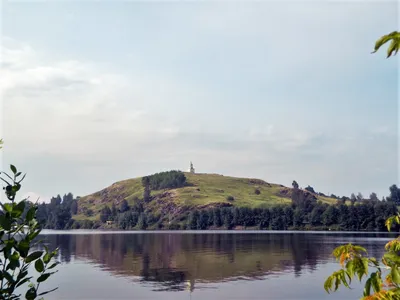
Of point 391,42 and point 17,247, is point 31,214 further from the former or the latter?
point 391,42

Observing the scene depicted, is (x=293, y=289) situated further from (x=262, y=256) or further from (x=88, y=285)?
(x=262, y=256)

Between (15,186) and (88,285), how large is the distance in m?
64.2

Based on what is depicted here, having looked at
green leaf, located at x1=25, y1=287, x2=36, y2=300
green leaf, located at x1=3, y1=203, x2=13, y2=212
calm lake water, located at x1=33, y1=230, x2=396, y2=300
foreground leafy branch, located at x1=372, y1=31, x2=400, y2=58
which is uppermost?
foreground leafy branch, located at x1=372, y1=31, x2=400, y2=58

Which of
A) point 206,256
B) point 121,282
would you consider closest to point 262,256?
point 206,256

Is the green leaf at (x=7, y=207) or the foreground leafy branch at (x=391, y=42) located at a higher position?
the foreground leafy branch at (x=391, y=42)

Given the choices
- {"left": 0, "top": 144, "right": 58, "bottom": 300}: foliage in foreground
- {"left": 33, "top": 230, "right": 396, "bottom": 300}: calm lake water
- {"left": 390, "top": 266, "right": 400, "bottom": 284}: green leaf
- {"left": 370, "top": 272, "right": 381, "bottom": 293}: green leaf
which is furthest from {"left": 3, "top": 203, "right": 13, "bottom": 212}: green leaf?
{"left": 33, "top": 230, "right": 396, "bottom": 300}: calm lake water

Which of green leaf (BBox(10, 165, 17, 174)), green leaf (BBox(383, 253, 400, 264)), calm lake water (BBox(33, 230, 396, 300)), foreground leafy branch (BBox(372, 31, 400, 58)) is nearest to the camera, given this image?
foreground leafy branch (BBox(372, 31, 400, 58))

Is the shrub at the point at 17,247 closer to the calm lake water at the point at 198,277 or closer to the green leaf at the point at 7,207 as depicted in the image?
the green leaf at the point at 7,207

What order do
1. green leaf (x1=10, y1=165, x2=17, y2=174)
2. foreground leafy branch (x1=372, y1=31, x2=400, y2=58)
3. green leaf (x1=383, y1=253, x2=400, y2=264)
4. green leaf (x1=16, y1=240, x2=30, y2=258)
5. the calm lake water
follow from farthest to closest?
the calm lake water < green leaf (x1=10, y1=165, x2=17, y2=174) < green leaf (x1=16, y1=240, x2=30, y2=258) < green leaf (x1=383, y1=253, x2=400, y2=264) < foreground leafy branch (x1=372, y1=31, x2=400, y2=58)

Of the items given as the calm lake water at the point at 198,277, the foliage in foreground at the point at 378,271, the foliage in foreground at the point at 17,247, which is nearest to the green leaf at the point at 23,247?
the foliage in foreground at the point at 17,247

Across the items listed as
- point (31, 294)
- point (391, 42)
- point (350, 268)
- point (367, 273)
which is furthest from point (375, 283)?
point (31, 294)

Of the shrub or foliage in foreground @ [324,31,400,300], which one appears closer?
foliage in foreground @ [324,31,400,300]

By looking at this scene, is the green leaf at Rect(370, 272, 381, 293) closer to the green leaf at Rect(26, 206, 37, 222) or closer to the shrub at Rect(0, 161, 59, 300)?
the shrub at Rect(0, 161, 59, 300)

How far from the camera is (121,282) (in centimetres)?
6812
